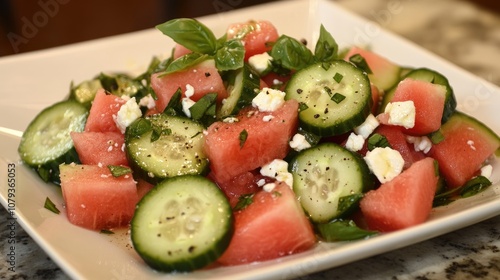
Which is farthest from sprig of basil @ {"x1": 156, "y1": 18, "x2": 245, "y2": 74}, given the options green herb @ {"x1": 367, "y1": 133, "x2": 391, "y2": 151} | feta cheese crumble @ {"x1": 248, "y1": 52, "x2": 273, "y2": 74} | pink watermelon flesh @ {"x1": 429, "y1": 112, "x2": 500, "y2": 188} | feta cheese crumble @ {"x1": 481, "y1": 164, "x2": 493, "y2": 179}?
feta cheese crumble @ {"x1": 481, "y1": 164, "x2": 493, "y2": 179}

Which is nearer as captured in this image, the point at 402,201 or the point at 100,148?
the point at 402,201

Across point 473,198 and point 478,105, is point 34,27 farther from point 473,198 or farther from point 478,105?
point 473,198

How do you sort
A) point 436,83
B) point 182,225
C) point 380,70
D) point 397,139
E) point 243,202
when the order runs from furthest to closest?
point 380,70 < point 436,83 < point 397,139 < point 243,202 < point 182,225

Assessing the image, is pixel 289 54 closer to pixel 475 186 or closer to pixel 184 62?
pixel 184 62

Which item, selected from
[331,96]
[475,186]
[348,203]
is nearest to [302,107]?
[331,96]

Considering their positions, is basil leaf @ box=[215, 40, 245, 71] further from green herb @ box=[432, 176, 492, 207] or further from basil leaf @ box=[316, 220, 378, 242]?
green herb @ box=[432, 176, 492, 207]

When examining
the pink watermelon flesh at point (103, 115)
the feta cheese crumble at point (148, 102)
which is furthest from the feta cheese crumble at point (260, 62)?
the pink watermelon flesh at point (103, 115)

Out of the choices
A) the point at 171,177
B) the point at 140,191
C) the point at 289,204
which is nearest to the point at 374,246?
the point at 289,204
